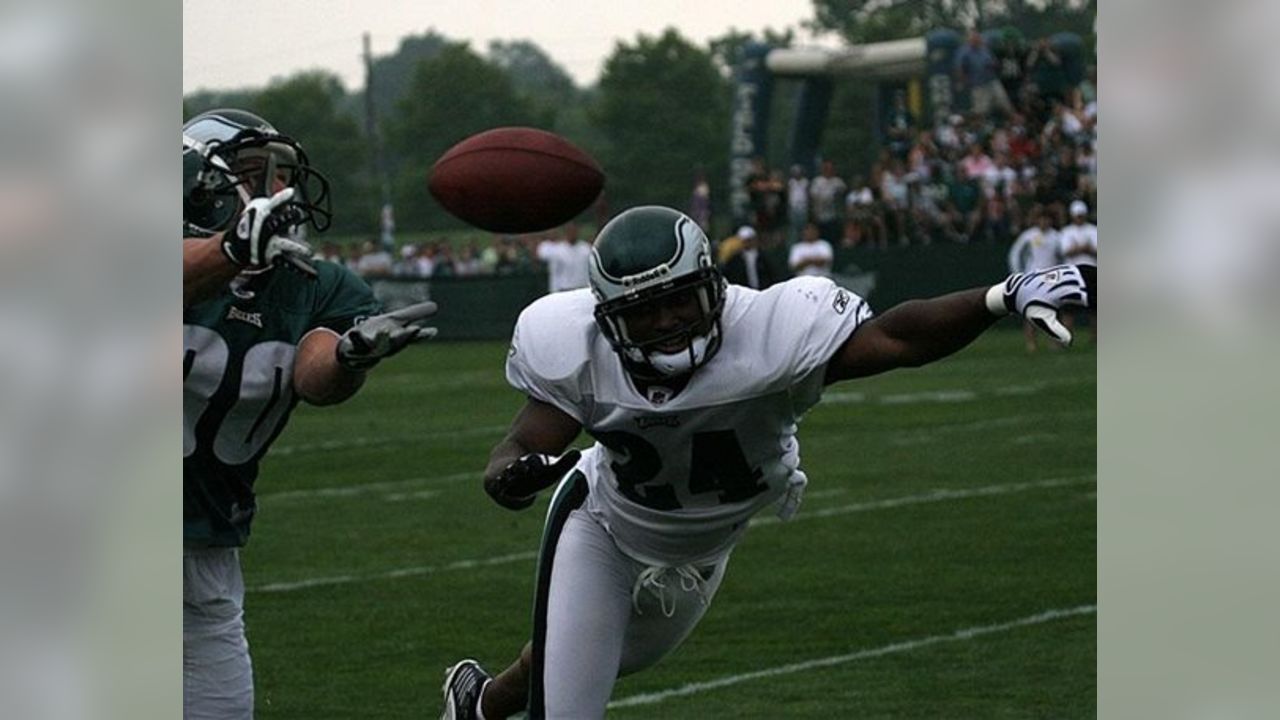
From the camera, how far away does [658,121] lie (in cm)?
2683

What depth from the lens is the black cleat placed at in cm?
437

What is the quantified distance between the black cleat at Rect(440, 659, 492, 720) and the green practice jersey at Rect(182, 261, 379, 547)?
758mm

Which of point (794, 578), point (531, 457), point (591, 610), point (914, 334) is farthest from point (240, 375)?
point (794, 578)

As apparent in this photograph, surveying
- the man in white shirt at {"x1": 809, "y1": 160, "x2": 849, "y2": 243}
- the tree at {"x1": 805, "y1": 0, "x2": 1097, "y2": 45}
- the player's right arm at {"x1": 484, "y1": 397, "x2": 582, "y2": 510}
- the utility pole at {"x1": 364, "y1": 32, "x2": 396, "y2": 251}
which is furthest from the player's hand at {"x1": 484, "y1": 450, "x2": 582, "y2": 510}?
the tree at {"x1": 805, "y1": 0, "x2": 1097, "y2": 45}

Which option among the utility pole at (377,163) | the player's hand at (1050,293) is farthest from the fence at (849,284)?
the player's hand at (1050,293)

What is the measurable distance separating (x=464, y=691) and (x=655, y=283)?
4.17ft

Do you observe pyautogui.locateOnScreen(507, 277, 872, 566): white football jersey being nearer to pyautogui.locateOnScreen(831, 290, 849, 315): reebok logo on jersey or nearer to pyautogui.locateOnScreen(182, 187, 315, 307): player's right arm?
pyautogui.locateOnScreen(831, 290, 849, 315): reebok logo on jersey

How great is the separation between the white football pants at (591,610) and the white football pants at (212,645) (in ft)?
1.77

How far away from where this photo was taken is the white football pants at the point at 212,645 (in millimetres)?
3771
